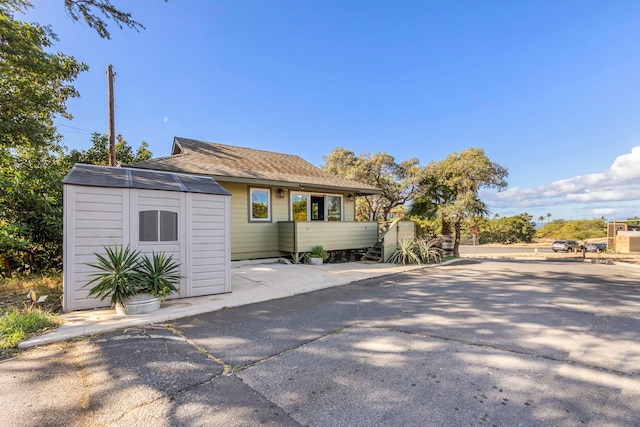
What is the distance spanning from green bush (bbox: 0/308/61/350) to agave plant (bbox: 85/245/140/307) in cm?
55

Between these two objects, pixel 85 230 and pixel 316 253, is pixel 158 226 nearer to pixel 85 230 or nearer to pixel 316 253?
pixel 85 230

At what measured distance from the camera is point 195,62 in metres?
12.1

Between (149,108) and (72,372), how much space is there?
598 inches

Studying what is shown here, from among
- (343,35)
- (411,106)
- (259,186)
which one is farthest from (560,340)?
(411,106)

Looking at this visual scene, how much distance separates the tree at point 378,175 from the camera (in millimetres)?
20297

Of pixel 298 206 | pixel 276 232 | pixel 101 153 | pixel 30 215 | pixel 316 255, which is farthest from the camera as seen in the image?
pixel 101 153

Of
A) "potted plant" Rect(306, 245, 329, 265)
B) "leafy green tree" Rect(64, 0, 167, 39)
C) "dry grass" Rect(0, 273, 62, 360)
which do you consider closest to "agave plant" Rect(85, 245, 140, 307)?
"dry grass" Rect(0, 273, 62, 360)

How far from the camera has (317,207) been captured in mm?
12375

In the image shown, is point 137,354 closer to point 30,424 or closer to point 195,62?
point 30,424

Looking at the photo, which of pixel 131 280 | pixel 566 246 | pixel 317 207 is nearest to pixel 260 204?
pixel 317 207

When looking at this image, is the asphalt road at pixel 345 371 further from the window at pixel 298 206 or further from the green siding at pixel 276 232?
the window at pixel 298 206

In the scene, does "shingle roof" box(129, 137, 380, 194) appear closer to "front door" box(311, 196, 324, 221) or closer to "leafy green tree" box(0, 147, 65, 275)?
"front door" box(311, 196, 324, 221)

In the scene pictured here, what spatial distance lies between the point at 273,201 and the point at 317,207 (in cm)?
232

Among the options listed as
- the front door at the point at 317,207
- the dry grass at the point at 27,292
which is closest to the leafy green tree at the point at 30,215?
the dry grass at the point at 27,292
